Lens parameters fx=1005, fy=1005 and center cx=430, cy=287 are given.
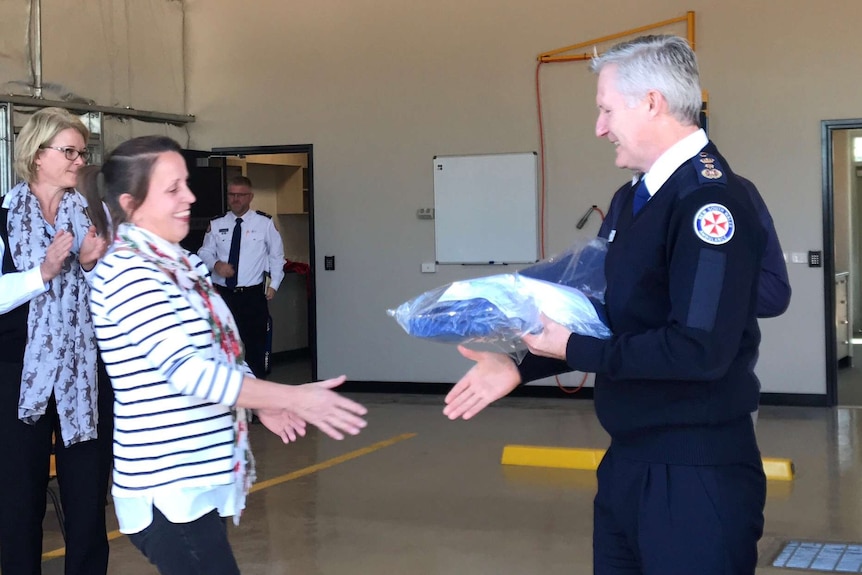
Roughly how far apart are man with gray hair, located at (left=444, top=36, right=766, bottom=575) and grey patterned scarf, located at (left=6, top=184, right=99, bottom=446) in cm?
188

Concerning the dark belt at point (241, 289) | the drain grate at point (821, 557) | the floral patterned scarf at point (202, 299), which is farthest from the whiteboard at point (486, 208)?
the floral patterned scarf at point (202, 299)

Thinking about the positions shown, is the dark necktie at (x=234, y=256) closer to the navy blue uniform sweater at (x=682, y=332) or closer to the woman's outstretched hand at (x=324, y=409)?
the woman's outstretched hand at (x=324, y=409)

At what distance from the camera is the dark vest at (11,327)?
3279mm

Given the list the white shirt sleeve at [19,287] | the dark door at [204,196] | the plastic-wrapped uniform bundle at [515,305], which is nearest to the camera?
the plastic-wrapped uniform bundle at [515,305]

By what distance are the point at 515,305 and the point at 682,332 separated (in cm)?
36

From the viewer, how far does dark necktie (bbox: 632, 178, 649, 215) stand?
2064 millimetres

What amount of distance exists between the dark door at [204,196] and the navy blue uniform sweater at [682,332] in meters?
7.41

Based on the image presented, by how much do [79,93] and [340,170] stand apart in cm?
241

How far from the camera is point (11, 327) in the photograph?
10.8ft

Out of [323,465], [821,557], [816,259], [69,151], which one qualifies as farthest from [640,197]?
[816,259]

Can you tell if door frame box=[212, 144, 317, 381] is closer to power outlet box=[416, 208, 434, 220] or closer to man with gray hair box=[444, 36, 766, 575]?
power outlet box=[416, 208, 434, 220]

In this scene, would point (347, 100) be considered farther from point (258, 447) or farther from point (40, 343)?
point (40, 343)

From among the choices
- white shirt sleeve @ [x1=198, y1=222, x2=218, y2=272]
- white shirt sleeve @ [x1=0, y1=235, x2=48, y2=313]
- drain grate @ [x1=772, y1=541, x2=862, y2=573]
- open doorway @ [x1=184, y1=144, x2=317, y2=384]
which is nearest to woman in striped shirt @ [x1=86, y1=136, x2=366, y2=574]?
white shirt sleeve @ [x1=0, y1=235, x2=48, y2=313]

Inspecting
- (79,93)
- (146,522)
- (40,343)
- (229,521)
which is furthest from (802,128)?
(146,522)
